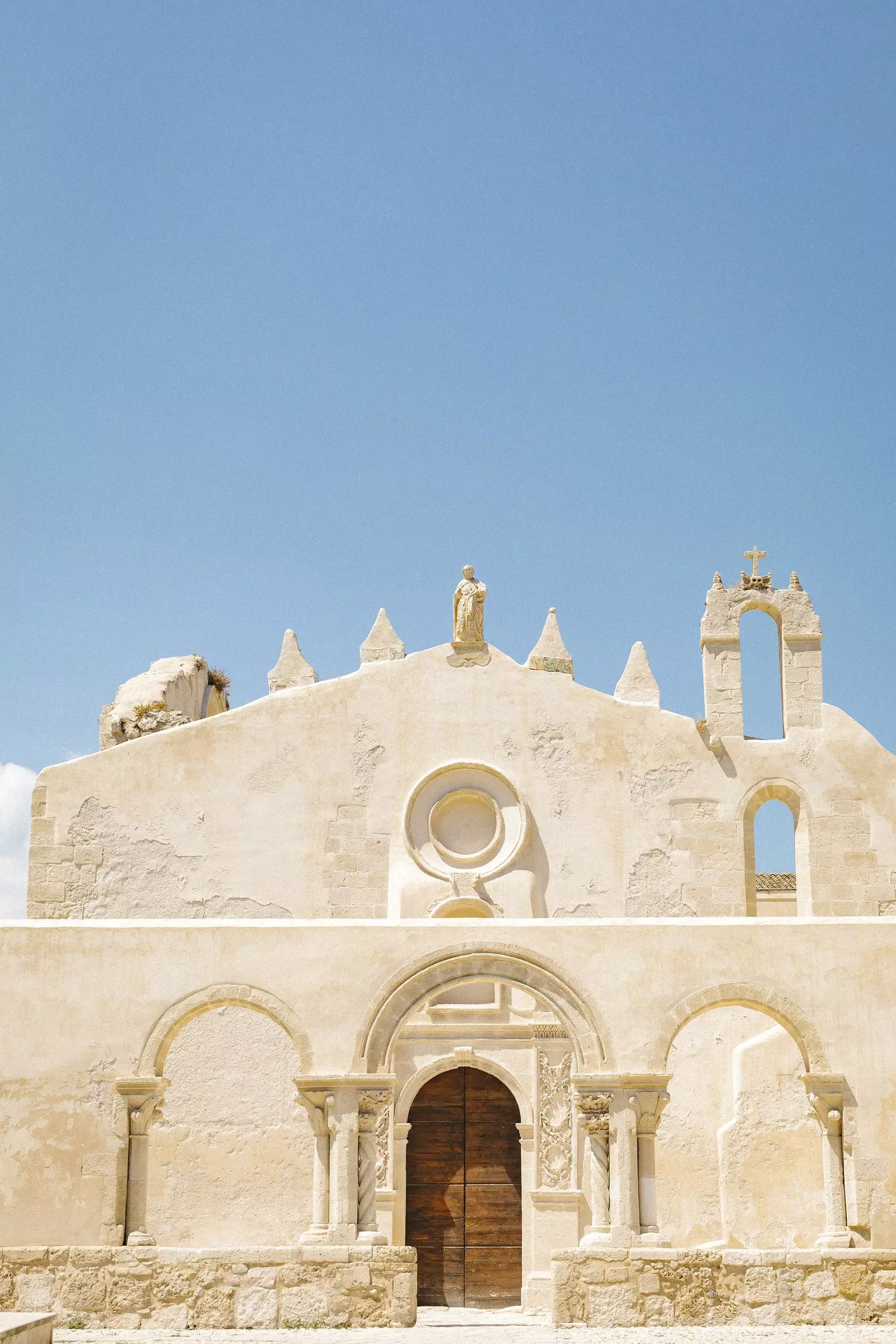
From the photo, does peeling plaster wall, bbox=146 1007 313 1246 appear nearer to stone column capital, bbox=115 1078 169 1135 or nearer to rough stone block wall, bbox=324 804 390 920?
rough stone block wall, bbox=324 804 390 920

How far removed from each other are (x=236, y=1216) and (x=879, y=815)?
8121mm

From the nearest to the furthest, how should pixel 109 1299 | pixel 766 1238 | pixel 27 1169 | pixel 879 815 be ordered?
1. pixel 109 1299
2. pixel 27 1169
3. pixel 766 1238
4. pixel 879 815

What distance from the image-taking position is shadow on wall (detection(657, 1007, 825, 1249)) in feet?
53.7

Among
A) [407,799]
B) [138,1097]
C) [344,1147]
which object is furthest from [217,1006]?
[407,799]

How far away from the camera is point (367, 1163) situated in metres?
13.6

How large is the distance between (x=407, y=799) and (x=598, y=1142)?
525cm

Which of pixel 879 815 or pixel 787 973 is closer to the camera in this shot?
pixel 787 973

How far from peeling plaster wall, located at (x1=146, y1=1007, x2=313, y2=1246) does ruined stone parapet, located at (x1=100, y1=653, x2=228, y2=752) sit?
13.0 ft

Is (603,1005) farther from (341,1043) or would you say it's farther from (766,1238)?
(766,1238)

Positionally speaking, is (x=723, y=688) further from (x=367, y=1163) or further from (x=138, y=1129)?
(x=138, y=1129)

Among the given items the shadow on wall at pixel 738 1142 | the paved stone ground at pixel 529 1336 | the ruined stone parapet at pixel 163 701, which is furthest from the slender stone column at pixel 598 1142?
the ruined stone parapet at pixel 163 701

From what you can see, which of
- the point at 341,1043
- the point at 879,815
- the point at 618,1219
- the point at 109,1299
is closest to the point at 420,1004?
the point at 341,1043

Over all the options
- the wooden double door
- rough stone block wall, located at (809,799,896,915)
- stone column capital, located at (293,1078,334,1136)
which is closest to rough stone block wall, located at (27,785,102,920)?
the wooden double door

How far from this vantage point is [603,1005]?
1391 cm
